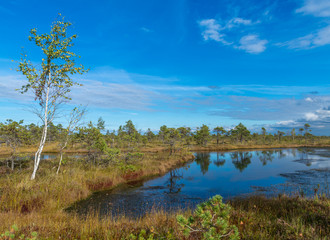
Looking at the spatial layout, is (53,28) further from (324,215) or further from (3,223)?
(324,215)

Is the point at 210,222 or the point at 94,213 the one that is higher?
the point at 210,222

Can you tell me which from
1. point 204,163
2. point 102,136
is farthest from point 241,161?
point 102,136

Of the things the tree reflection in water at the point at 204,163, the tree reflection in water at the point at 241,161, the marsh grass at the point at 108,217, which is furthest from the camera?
the tree reflection in water at the point at 241,161

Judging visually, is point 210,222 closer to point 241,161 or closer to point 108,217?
point 108,217

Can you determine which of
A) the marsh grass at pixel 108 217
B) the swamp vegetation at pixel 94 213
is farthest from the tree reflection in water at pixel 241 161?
the marsh grass at pixel 108 217

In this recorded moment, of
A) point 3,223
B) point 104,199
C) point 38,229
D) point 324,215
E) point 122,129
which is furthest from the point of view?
point 122,129

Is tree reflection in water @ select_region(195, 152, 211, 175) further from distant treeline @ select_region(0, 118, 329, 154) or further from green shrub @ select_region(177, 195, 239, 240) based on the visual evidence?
green shrub @ select_region(177, 195, 239, 240)

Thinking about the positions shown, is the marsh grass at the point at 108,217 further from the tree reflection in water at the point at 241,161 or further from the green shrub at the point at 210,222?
the tree reflection in water at the point at 241,161

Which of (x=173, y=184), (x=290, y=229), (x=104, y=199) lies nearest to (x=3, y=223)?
(x=104, y=199)

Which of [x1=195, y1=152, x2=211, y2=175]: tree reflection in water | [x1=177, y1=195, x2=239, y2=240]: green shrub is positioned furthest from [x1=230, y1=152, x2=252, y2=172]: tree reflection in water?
[x1=177, y1=195, x2=239, y2=240]: green shrub

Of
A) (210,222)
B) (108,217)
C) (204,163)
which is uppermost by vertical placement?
(210,222)

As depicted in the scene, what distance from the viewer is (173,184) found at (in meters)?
19.8

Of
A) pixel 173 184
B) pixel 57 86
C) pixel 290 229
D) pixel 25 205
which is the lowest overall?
pixel 173 184

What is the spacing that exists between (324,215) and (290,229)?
2812 mm
